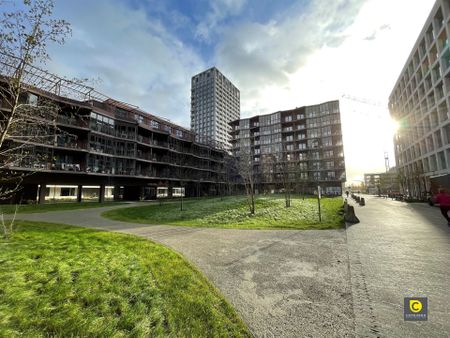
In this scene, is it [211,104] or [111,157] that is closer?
[111,157]

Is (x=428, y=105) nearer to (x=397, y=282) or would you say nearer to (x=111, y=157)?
(x=397, y=282)

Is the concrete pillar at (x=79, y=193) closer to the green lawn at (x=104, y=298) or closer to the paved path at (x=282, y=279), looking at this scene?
the paved path at (x=282, y=279)

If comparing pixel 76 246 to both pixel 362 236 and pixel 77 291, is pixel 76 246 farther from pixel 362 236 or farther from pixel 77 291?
pixel 362 236

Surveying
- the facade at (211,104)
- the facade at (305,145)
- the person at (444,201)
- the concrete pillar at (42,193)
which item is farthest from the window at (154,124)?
the facade at (211,104)

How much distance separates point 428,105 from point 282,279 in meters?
46.0

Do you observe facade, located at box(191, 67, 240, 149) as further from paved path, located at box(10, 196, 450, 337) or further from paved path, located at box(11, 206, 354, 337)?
paved path, located at box(10, 196, 450, 337)

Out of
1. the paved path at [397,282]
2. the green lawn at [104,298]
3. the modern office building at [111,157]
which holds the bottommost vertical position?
the paved path at [397,282]

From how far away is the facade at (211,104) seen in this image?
12975 cm

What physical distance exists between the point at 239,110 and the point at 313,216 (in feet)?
483

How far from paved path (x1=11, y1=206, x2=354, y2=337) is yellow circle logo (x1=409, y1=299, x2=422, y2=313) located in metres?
1.01

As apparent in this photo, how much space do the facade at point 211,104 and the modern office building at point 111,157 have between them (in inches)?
2979

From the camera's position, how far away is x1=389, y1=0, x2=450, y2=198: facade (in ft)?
96.8

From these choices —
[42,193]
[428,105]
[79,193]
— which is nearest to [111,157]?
[79,193]

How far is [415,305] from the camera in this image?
394cm
